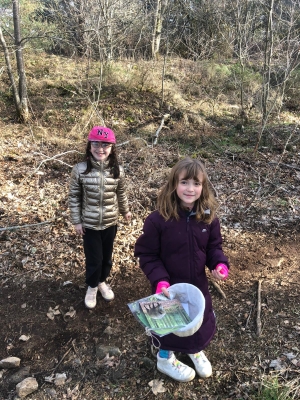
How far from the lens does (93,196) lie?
3.19 m

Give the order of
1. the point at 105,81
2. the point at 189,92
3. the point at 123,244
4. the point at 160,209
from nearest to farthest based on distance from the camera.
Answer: the point at 160,209
the point at 123,244
the point at 105,81
the point at 189,92

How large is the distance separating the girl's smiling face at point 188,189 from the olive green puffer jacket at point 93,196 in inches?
39.0

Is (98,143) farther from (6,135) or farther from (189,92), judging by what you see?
(189,92)

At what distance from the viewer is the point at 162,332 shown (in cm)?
204

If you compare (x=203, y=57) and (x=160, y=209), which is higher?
(x=203, y=57)

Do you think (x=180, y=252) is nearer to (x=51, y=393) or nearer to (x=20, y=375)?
(x=51, y=393)

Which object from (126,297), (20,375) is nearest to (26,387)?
(20,375)

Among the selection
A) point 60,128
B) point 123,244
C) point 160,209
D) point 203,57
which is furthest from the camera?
point 203,57

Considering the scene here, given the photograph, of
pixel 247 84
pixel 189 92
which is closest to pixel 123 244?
pixel 189 92

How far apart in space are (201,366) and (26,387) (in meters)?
1.52

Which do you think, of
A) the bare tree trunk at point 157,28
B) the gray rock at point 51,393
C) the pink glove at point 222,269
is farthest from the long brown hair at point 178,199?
the bare tree trunk at point 157,28

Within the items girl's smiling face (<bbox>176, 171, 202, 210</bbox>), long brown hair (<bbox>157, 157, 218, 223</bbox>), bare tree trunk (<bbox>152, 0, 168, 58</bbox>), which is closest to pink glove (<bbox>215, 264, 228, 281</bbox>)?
long brown hair (<bbox>157, 157, 218, 223</bbox>)

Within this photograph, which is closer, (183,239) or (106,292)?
(183,239)

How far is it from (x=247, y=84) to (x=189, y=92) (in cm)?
204
